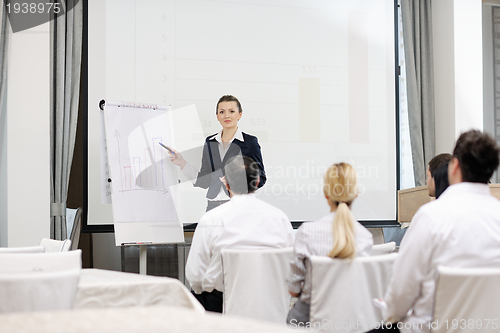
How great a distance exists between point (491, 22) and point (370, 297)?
435 cm

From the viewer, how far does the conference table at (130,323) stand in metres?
0.79

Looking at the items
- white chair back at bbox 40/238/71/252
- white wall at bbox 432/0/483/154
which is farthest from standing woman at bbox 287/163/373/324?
white wall at bbox 432/0/483/154

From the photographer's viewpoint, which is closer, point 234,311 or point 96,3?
point 234,311

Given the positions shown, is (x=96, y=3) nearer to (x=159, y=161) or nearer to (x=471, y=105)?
(x=159, y=161)

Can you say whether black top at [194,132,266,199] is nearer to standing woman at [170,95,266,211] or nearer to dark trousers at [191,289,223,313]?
standing woman at [170,95,266,211]

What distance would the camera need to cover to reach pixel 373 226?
421cm

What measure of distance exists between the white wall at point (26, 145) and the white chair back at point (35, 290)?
2459 millimetres

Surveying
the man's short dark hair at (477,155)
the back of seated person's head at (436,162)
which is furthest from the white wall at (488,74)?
the man's short dark hair at (477,155)

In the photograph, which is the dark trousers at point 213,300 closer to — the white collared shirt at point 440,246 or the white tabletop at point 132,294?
the white tabletop at point 132,294

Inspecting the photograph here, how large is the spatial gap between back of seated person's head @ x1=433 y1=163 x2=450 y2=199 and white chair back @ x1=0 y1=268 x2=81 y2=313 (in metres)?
1.83

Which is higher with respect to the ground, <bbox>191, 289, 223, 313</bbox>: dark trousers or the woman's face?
the woman's face

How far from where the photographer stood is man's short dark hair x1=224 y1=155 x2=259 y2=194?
88.5 inches

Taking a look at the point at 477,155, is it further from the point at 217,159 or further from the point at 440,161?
the point at 217,159

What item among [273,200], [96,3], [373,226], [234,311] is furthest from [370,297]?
[96,3]
